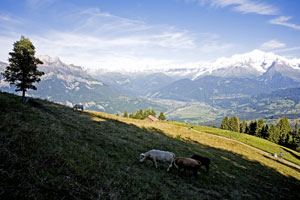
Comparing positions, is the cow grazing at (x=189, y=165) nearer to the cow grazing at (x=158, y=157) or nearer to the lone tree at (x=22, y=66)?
the cow grazing at (x=158, y=157)

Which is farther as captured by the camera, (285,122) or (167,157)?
(285,122)

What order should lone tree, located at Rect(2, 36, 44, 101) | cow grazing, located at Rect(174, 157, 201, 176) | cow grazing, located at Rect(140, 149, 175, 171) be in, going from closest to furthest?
1. cow grazing, located at Rect(174, 157, 201, 176)
2. cow grazing, located at Rect(140, 149, 175, 171)
3. lone tree, located at Rect(2, 36, 44, 101)

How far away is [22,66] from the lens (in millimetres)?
30359

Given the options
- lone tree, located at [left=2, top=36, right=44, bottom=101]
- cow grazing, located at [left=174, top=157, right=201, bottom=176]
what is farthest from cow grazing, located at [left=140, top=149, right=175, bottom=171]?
lone tree, located at [left=2, top=36, right=44, bottom=101]

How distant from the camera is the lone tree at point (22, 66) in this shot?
29719 millimetres

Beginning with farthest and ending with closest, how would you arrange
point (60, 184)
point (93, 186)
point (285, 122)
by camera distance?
point (285, 122), point (93, 186), point (60, 184)

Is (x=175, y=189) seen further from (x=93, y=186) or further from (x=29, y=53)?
(x=29, y=53)

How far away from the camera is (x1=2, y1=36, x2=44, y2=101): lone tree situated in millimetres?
29719

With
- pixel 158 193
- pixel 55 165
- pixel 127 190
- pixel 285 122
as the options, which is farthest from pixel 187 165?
pixel 285 122

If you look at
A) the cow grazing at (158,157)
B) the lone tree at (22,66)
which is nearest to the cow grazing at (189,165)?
the cow grazing at (158,157)

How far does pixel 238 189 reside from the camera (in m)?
14.0

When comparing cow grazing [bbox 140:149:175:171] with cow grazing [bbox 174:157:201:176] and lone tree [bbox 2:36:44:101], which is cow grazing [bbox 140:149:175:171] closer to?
cow grazing [bbox 174:157:201:176]

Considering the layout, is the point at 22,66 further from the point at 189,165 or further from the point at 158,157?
the point at 189,165

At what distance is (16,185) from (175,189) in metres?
8.16
